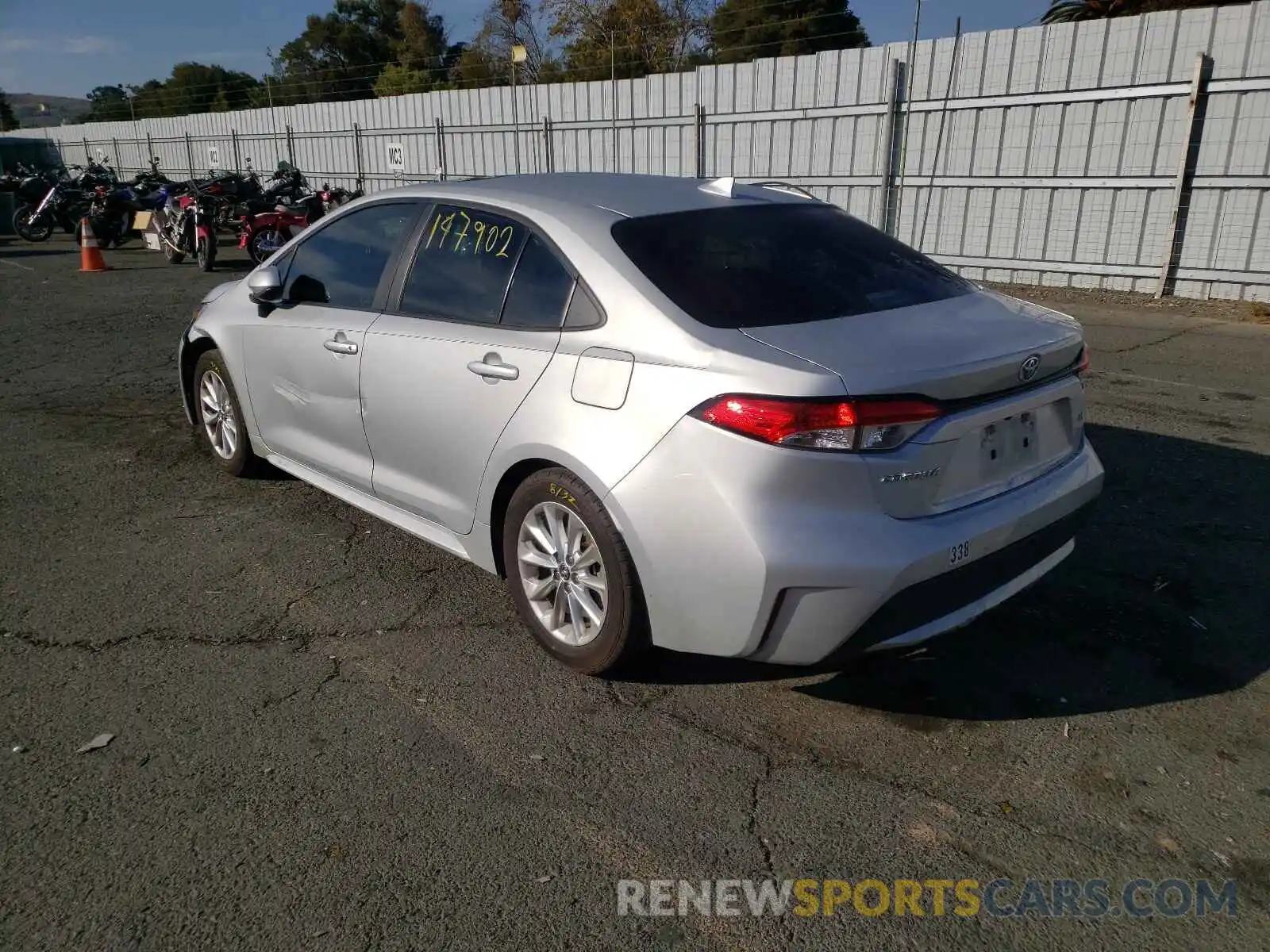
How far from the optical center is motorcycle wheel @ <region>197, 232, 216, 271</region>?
48.7 feet

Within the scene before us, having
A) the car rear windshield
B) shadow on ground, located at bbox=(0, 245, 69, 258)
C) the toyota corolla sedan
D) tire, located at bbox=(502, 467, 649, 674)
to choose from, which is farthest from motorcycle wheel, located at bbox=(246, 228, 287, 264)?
tire, located at bbox=(502, 467, 649, 674)

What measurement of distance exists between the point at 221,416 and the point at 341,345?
1.61 m

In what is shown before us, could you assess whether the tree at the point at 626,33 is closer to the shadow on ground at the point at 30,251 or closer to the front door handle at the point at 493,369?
the shadow on ground at the point at 30,251

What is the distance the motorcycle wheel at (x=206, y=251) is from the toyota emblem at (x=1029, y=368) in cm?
1435

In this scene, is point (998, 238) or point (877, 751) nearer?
point (877, 751)

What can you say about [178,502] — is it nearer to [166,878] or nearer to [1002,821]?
[166,878]

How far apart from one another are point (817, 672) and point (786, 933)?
1.19m

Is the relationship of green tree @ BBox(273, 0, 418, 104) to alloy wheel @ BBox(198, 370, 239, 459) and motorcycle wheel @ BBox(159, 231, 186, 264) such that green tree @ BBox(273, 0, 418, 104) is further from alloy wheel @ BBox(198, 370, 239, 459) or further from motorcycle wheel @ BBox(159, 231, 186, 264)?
alloy wheel @ BBox(198, 370, 239, 459)

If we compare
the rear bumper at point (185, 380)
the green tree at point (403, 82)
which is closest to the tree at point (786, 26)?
the green tree at point (403, 82)

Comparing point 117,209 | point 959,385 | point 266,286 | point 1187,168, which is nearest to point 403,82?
point 117,209

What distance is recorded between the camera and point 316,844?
2.55 meters

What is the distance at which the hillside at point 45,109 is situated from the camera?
60.7 metres

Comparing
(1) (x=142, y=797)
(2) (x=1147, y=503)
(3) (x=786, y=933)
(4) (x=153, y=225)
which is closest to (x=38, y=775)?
(1) (x=142, y=797)

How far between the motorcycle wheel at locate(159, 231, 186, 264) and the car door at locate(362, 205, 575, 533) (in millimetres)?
13657
